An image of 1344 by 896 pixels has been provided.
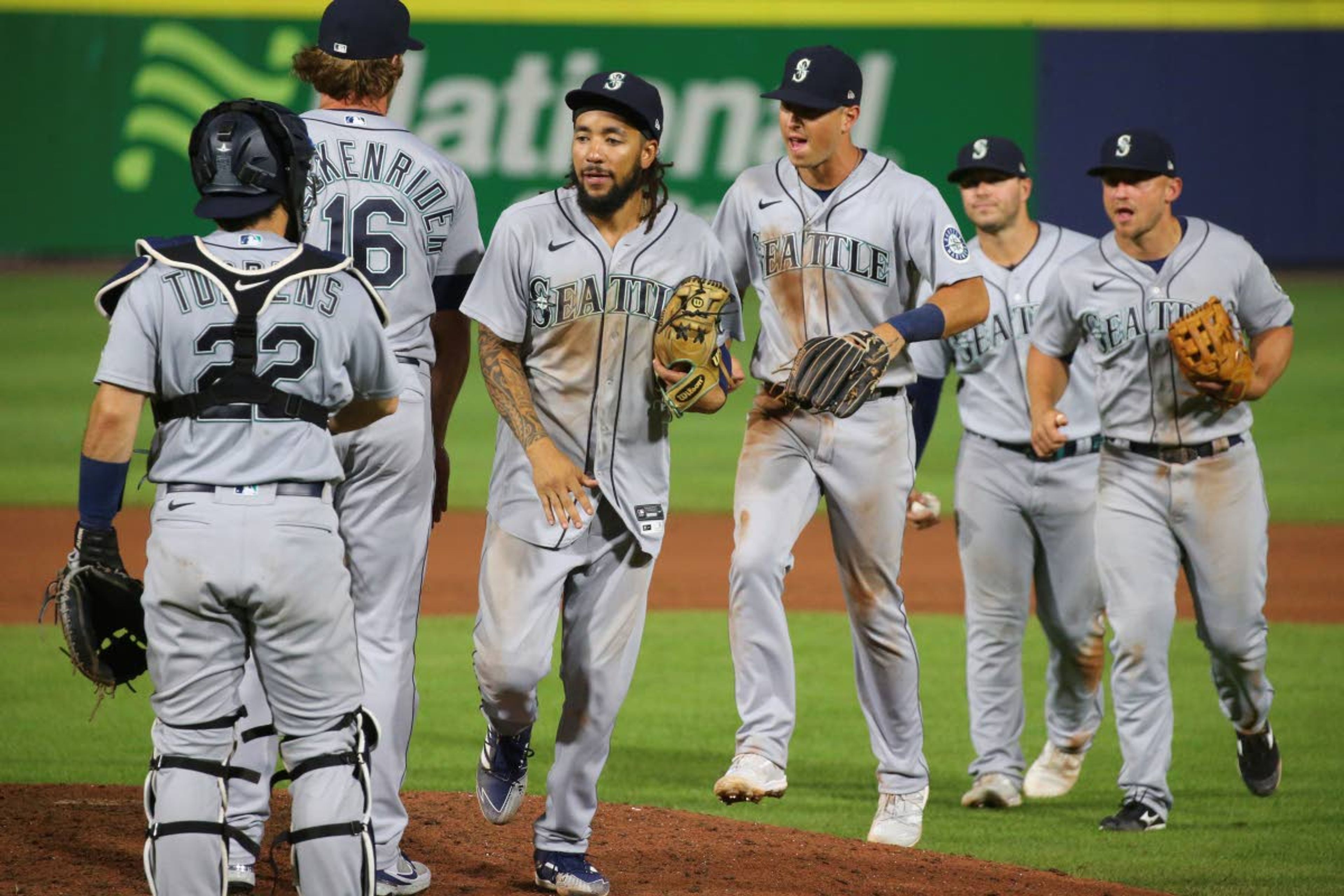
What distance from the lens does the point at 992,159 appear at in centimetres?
708

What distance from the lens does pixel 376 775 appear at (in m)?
4.78

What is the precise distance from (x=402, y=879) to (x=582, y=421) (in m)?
1.36

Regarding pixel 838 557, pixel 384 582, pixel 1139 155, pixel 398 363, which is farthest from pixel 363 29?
pixel 1139 155

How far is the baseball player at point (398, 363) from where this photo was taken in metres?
4.79

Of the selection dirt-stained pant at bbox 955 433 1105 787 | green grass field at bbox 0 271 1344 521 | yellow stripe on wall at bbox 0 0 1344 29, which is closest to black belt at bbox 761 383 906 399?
dirt-stained pant at bbox 955 433 1105 787

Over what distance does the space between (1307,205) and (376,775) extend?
21.8 metres

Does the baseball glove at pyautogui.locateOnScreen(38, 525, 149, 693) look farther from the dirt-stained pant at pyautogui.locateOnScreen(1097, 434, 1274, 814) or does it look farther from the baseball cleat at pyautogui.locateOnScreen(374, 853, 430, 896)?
the dirt-stained pant at pyautogui.locateOnScreen(1097, 434, 1274, 814)

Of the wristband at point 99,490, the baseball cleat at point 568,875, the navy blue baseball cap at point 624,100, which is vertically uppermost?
the navy blue baseball cap at point 624,100

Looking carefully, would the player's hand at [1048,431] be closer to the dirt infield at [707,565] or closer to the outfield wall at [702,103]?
the dirt infield at [707,565]

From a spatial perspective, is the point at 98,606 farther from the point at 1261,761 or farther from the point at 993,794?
the point at 1261,761

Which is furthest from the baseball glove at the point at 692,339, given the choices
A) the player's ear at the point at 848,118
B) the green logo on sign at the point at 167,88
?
the green logo on sign at the point at 167,88

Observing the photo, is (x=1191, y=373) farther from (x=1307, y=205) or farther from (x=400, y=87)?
(x=1307, y=205)

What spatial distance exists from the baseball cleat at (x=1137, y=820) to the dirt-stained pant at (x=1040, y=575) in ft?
1.79

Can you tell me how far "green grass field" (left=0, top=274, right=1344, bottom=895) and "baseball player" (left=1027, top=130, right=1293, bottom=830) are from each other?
330 mm
